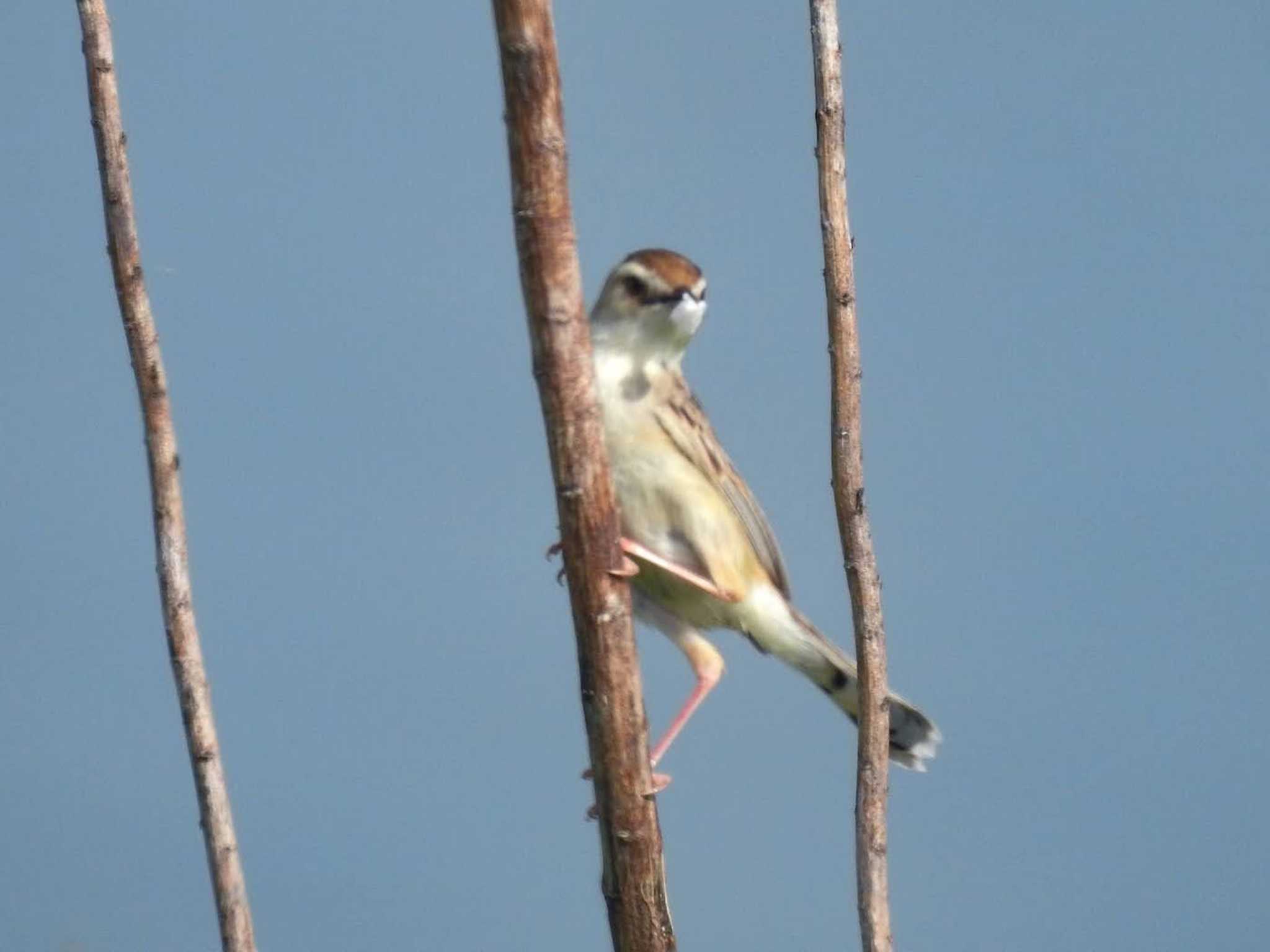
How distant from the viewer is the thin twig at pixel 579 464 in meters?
3.66

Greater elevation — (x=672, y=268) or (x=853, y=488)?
(x=672, y=268)

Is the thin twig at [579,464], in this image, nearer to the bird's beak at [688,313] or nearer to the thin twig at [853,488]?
the thin twig at [853,488]

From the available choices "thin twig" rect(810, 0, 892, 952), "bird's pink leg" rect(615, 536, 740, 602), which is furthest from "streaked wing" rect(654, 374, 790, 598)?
"thin twig" rect(810, 0, 892, 952)

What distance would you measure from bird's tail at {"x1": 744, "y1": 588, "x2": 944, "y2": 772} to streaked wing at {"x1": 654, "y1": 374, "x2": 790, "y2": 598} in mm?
93

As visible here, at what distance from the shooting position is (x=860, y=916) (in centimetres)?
471

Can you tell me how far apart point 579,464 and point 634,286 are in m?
1.73

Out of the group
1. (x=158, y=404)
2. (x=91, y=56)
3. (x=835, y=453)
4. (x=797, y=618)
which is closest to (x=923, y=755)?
(x=797, y=618)

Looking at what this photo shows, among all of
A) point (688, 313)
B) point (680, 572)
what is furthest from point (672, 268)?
point (680, 572)

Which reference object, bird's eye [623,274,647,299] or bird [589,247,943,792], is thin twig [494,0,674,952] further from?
bird's eye [623,274,647,299]

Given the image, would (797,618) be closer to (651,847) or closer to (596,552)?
(651,847)

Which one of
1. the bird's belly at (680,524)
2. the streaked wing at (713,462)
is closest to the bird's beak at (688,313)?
the streaked wing at (713,462)

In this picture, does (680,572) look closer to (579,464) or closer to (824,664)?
(824,664)

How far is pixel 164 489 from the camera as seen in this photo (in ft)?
16.0

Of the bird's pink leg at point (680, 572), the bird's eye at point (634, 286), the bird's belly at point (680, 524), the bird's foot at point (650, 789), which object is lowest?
the bird's foot at point (650, 789)
